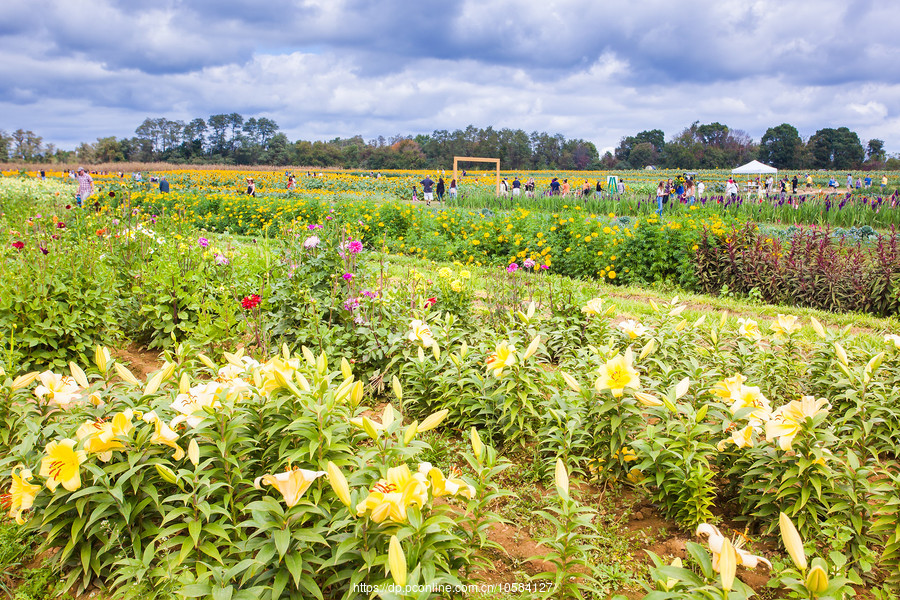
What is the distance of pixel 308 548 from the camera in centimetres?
164

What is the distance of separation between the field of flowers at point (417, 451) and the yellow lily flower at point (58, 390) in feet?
0.03

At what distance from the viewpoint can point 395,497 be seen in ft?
4.55

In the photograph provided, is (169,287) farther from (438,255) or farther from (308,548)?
(438,255)

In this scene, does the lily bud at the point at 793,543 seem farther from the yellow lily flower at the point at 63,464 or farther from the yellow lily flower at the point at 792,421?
the yellow lily flower at the point at 63,464

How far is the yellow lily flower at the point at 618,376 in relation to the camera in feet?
7.50

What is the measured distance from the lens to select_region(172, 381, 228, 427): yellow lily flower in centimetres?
187

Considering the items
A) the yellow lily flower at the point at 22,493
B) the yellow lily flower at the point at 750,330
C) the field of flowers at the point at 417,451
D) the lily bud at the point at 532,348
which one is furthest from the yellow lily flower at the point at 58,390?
the yellow lily flower at the point at 750,330

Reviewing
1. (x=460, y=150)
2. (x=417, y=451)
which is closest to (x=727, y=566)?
(x=417, y=451)

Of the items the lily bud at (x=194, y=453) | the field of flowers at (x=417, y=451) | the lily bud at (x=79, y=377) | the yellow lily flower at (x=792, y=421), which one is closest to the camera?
the field of flowers at (x=417, y=451)

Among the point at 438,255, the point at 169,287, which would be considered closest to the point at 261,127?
the point at 438,255

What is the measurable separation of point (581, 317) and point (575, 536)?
2619 millimetres

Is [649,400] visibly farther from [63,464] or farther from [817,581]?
[63,464]

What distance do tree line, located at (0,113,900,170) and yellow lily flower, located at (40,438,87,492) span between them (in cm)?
5327

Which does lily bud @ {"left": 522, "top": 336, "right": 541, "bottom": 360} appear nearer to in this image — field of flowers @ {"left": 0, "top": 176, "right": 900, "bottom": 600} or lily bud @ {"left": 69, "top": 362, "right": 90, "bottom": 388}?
field of flowers @ {"left": 0, "top": 176, "right": 900, "bottom": 600}
